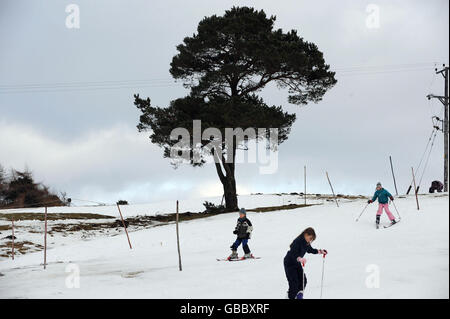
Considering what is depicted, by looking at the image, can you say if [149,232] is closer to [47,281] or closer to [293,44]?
[47,281]

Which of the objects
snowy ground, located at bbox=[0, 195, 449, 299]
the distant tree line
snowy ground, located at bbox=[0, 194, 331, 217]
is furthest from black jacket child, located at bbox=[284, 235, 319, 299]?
the distant tree line

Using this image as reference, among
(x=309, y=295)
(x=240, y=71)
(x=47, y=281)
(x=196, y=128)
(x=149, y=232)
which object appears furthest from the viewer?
(x=240, y=71)

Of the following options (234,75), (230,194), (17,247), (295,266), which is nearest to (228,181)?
(230,194)

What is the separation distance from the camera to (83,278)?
533 inches

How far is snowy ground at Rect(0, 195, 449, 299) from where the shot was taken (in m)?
10.2

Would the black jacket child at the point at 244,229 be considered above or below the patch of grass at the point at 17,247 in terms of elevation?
above

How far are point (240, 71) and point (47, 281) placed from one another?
62.2ft

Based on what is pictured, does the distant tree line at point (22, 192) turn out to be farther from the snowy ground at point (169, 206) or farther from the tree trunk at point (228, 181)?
the tree trunk at point (228, 181)

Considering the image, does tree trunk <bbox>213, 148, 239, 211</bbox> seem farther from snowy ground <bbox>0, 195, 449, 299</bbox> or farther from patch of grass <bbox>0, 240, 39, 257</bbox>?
patch of grass <bbox>0, 240, 39, 257</bbox>

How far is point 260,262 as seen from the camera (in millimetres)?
14273

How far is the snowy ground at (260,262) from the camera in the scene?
10.2m

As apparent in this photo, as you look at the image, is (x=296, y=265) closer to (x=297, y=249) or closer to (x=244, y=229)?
(x=297, y=249)

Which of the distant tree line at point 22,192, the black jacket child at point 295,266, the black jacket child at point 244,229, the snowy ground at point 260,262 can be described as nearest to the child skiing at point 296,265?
the black jacket child at point 295,266
